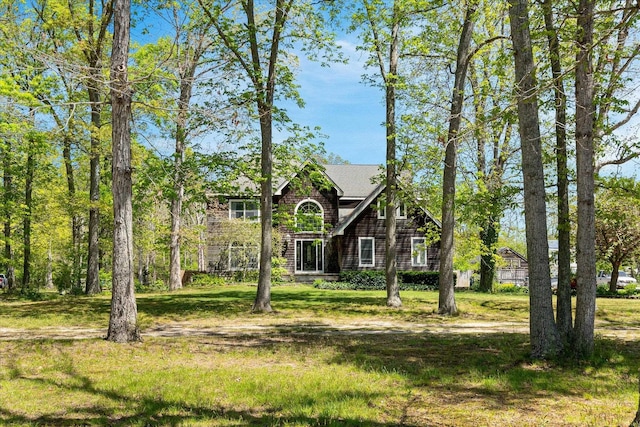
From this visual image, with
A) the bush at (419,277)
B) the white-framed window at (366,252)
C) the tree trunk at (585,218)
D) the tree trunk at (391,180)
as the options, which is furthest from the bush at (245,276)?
the tree trunk at (585,218)

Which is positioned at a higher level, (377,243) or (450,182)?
(450,182)

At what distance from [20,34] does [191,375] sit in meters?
22.3

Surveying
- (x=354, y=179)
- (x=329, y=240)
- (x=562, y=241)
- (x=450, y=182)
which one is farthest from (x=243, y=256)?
(x=562, y=241)

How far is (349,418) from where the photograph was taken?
5.47 m

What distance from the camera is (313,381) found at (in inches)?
281

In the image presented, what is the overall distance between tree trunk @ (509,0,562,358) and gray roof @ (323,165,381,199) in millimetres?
27888

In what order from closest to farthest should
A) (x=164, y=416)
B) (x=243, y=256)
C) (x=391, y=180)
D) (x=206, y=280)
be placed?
(x=164, y=416), (x=391, y=180), (x=206, y=280), (x=243, y=256)

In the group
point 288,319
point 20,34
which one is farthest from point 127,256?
point 20,34

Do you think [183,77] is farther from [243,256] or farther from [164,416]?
[164,416]

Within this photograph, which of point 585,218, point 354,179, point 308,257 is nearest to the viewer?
point 585,218

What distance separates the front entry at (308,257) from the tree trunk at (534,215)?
27.2m

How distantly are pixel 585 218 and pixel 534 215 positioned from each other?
76cm

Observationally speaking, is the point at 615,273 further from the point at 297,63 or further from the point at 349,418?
the point at 349,418

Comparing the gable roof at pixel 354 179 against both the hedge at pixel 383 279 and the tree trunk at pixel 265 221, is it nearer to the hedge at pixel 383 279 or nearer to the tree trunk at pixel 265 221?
the hedge at pixel 383 279
